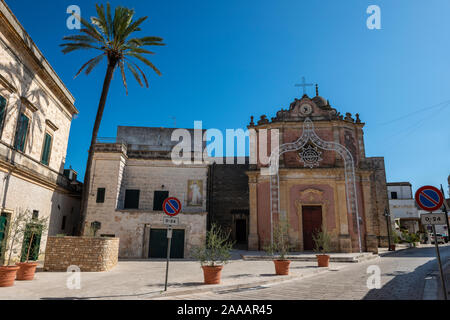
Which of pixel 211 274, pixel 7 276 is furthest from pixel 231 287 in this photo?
pixel 7 276

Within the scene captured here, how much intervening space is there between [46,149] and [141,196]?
7.12 metres

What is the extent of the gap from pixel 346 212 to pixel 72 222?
66.2 feet

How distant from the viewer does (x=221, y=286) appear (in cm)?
871

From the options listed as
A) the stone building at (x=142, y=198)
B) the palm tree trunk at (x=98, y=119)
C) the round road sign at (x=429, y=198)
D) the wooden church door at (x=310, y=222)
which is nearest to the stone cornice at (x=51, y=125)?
the stone building at (x=142, y=198)

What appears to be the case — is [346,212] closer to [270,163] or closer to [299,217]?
[299,217]

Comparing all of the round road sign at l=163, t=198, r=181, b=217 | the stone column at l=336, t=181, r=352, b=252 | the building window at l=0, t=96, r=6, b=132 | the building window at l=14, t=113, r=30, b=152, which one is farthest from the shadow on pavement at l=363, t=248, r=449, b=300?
the building window at l=14, t=113, r=30, b=152

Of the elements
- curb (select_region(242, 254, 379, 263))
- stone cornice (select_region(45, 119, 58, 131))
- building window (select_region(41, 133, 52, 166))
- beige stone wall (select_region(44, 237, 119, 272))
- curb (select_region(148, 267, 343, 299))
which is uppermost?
stone cornice (select_region(45, 119, 58, 131))

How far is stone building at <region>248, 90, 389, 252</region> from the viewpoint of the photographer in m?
22.3

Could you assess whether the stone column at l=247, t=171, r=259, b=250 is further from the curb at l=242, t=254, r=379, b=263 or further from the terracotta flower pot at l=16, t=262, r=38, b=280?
the terracotta flower pot at l=16, t=262, r=38, b=280

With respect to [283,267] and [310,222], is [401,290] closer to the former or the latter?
[283,267]

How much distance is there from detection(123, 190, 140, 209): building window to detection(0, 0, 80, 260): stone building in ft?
12.1

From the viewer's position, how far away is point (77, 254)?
41.2 feet
